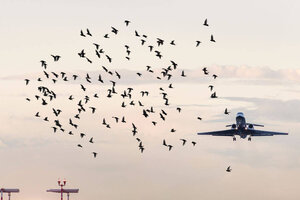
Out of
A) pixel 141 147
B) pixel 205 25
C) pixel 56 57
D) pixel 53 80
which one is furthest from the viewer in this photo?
pixel 141 147

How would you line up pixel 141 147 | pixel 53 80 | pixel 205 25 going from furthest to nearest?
pixel 141 147
pixel 53 80
pixel 205 25

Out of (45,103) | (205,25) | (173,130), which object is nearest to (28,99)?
(45,103)

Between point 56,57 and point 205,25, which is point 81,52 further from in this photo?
point 205,25

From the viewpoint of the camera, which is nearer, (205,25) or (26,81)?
(205,25)

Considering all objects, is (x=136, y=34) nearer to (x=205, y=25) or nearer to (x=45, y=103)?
(x=205, y=25)

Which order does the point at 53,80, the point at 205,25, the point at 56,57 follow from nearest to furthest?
the point at 205,25 < the point at 56,57 < the point at 53,80

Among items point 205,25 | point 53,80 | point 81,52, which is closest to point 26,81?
point 53,80

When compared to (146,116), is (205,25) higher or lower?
higher

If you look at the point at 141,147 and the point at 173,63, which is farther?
the point at 141,147

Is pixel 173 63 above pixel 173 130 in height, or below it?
above

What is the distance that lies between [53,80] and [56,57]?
10676 millimetres

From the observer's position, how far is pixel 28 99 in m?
159

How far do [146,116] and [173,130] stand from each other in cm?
929

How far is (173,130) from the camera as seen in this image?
158625 millimetres
